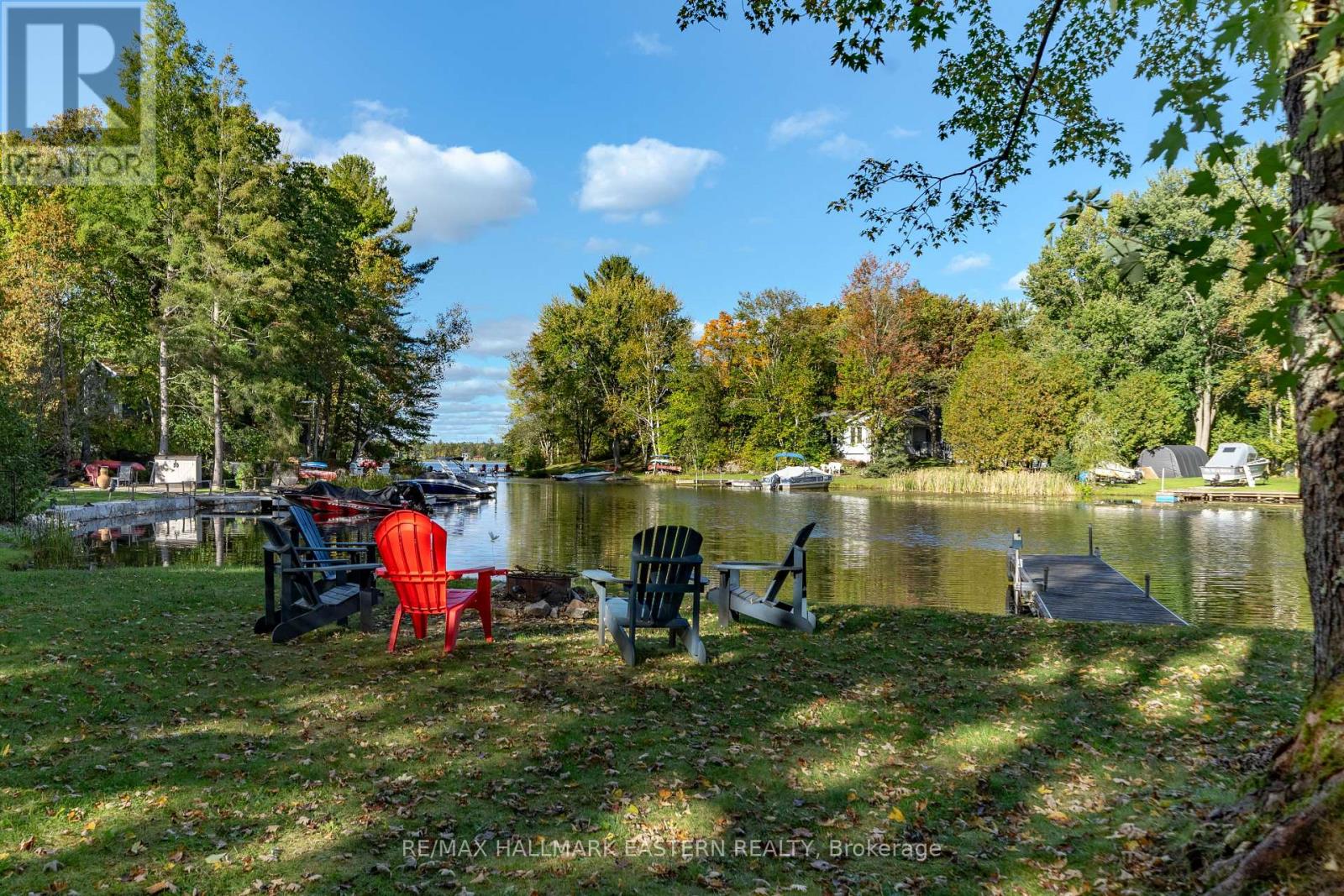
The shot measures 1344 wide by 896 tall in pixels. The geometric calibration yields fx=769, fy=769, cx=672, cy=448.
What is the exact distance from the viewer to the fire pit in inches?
373

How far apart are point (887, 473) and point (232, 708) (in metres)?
52.1

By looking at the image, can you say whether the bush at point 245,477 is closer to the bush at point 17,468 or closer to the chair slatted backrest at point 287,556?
the bush at point 17,468

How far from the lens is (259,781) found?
405cm

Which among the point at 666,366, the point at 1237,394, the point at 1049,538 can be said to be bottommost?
the point at 1049,538

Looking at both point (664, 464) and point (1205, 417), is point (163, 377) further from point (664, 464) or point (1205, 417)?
point (1205, 417)

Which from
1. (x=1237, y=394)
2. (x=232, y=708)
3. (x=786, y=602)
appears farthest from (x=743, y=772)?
(x=1237, y=394)

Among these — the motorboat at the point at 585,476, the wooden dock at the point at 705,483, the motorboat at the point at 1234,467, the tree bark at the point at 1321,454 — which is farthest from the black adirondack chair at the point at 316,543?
the motorboat at the point at 585,476

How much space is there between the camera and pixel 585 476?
62250 mm

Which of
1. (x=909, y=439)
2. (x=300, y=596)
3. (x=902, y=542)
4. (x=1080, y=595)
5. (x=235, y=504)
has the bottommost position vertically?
(x=902, y=542)

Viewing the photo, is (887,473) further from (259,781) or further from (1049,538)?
(259,781)

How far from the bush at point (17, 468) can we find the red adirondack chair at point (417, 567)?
49.5 ft

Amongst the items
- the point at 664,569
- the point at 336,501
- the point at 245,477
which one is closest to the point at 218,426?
the point at 245,477

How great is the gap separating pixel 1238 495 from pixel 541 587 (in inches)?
1584

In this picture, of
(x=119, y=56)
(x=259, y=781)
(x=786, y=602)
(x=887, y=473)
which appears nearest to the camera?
(x=259, y=781)
